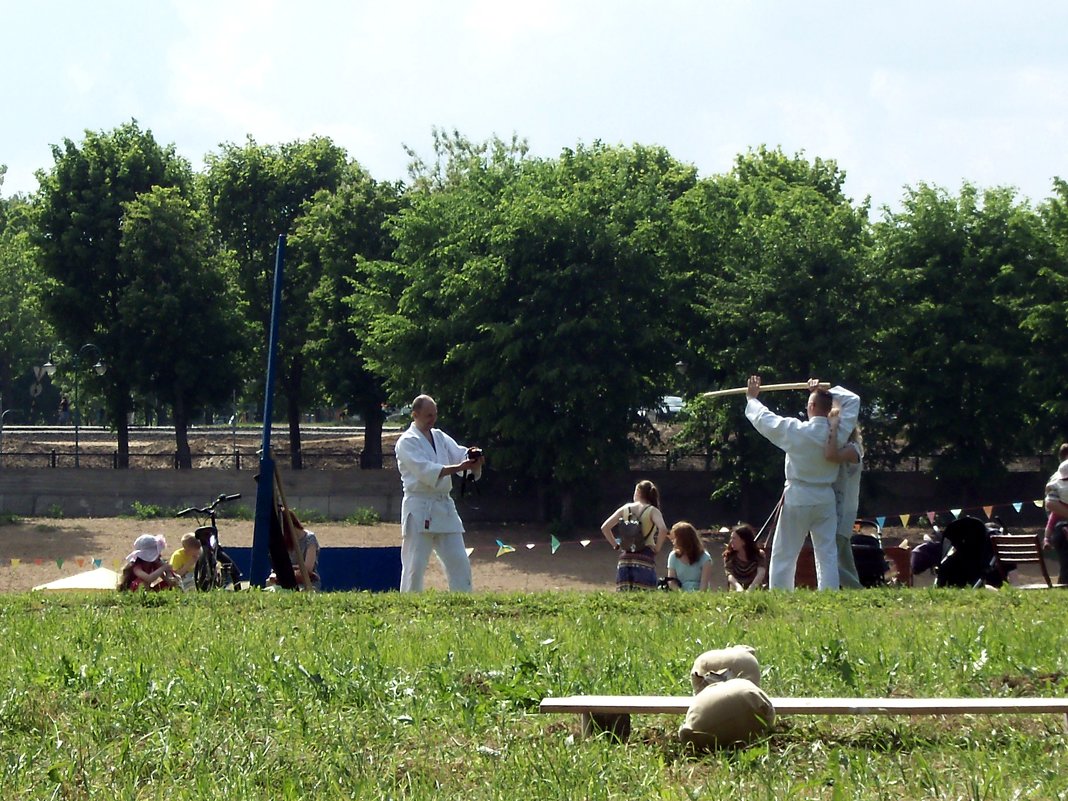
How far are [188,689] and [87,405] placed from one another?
4568cm

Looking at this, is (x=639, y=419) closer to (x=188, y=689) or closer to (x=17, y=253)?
(x=188, y=689)

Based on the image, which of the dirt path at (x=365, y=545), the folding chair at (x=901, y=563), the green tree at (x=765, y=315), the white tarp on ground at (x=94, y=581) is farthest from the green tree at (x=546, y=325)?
the white tarp on ground at (x=94, y=581)

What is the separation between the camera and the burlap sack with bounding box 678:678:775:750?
5352 mm

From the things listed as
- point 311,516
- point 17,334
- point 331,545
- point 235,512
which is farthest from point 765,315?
point 17,334

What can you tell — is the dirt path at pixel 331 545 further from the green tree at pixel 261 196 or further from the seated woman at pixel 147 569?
the green tree at pixel 261 196

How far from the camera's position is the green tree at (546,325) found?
3581cm

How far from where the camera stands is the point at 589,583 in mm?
30141

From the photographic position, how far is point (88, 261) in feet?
153

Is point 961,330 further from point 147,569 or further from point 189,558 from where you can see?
point 147,569

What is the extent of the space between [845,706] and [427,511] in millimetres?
7754

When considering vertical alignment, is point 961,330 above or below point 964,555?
above

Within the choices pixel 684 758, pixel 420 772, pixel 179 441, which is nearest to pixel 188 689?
pixel 420 772

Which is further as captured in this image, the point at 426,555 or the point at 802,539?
the point at 426,555

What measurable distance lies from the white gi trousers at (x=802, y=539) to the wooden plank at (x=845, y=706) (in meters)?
6.87
